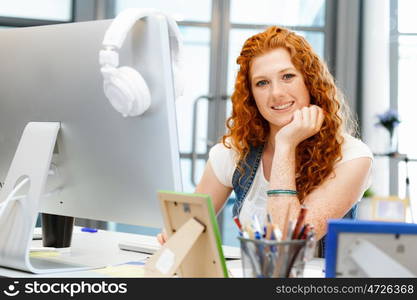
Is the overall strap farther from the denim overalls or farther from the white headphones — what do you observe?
the white headphones

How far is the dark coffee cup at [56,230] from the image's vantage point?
1.30 meters

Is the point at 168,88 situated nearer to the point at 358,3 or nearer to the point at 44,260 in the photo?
the point at 44,260

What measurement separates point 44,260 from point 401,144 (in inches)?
124

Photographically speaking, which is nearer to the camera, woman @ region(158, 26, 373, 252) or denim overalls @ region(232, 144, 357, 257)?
woman @ region(158, 26, 373, 252)

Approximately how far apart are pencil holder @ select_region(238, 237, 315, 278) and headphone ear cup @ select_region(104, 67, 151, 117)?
0.32 meters

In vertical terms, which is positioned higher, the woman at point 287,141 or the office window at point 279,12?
the office window at point 279,12

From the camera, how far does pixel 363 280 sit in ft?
2.15

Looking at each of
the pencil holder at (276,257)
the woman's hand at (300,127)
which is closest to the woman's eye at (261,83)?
the woman's hand at (300,127)

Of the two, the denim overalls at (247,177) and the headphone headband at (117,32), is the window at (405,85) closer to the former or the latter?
the denim overalls at (247,177)

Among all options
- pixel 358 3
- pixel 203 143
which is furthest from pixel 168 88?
pixel 358 3

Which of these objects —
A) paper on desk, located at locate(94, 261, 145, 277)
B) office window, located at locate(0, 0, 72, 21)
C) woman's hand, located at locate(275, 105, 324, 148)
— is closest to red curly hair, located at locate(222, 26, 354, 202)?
woman's hand, located at locate(275, 105, 324, 148)

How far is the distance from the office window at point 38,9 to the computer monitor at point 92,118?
3.09 m

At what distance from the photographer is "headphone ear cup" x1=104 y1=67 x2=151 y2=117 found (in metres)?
0.92

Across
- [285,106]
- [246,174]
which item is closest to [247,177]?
[246,174]
